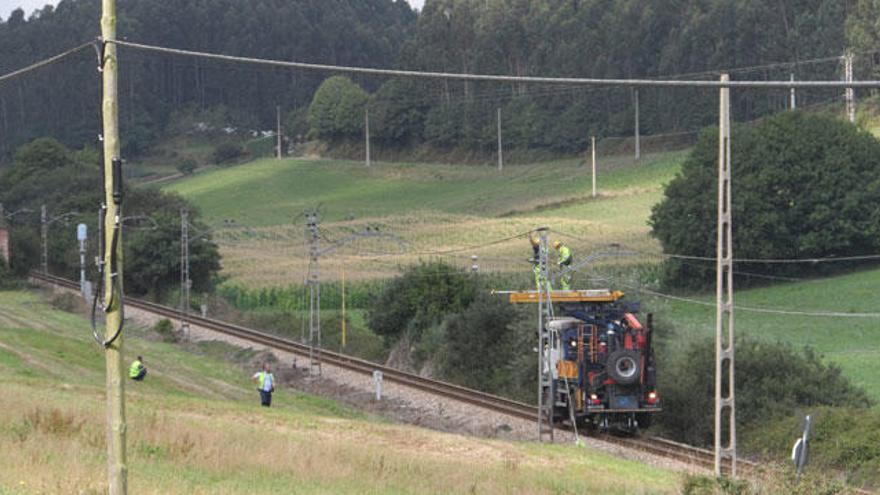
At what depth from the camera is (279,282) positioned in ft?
233

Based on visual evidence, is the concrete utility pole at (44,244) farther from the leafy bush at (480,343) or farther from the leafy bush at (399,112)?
the leafy bush at (480,343)

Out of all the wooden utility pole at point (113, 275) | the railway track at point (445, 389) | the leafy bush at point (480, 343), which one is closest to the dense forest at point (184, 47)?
the railway track at point (445, 389)

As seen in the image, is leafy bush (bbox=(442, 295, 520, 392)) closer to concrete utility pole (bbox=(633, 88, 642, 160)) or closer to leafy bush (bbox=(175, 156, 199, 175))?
concrete utility pole (bbox=(633, 88, 642, 160))

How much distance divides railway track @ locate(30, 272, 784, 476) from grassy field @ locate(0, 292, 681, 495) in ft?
8.90

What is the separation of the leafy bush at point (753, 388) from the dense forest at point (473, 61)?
48031 millimetres

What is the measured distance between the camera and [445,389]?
138ft

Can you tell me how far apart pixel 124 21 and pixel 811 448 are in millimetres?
98002

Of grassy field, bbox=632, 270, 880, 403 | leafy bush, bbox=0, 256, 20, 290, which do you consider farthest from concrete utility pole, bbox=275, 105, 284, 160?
grassy field, bbox=632, 270, 880, 403

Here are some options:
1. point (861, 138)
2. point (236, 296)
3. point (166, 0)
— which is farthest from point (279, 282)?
point (166, 0)

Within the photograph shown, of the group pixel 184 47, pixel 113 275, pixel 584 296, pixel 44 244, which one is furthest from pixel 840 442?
pixel 184 47

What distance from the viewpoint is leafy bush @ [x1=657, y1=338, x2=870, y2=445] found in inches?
1410

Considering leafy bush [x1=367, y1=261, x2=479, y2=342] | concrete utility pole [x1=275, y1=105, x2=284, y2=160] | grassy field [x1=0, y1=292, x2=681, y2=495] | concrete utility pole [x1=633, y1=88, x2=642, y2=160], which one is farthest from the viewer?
concrete utility pole [x1=275, y1=105, x2=284, y2=160]

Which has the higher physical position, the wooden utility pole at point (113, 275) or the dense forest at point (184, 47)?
the dense forest at point (184, 47)

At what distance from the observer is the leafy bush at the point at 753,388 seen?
35812mm
